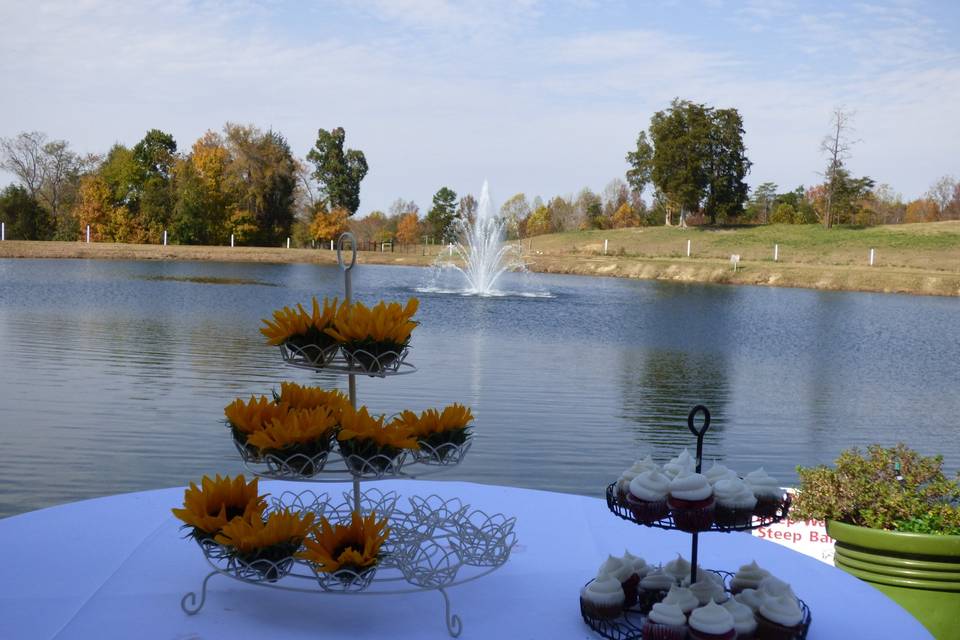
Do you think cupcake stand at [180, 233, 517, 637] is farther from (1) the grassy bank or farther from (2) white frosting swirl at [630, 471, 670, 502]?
(1) the grassy bank

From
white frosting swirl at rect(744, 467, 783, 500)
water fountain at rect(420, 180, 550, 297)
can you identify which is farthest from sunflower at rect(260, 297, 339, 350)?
water fountain at rect(420, 180, 550, 297)

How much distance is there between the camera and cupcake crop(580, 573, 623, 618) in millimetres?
1948

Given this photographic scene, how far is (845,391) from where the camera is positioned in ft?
38.0

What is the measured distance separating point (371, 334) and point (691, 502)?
75 centimetres

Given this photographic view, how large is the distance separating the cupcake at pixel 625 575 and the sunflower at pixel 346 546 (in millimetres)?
506

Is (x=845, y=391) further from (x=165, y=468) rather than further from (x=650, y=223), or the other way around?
(x=650, y=223)

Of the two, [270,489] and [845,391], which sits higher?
[270,489]

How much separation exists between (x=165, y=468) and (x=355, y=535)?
15.8 feet

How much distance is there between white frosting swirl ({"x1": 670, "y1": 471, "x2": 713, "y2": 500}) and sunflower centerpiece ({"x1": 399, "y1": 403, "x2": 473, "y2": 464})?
18.4 inches

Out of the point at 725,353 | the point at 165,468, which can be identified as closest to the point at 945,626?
the point at 165,468

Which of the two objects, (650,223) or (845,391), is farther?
(650,223)

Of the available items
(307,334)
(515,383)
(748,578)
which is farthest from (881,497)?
(515,383)

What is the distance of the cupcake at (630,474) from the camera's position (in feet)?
6.67

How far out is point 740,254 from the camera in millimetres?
43594
